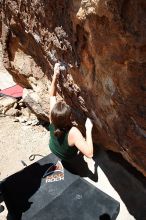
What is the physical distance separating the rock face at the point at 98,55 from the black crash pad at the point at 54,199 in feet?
1.85

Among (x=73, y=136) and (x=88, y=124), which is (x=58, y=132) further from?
(x=88, y=124)

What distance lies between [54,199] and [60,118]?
922 mm

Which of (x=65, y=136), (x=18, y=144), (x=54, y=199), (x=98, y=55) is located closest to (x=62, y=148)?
(x=65, y=136)

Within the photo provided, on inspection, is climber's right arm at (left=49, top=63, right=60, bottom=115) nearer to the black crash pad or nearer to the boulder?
the black crash pad

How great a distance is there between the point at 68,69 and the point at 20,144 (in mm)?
2773

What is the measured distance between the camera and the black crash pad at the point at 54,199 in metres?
3.51

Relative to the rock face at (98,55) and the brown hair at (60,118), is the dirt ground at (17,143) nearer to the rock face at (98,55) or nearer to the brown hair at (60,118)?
the rock face at (98,55)

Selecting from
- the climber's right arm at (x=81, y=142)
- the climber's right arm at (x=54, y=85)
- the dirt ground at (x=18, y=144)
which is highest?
the climber's right arm at (x=54, y=85)

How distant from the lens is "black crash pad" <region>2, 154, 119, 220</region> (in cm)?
351

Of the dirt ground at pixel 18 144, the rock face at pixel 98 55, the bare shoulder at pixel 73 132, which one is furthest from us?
the dirt ground at pixel 18 144

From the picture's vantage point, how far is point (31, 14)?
4.01 metres

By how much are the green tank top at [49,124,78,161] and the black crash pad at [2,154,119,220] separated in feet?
0.74

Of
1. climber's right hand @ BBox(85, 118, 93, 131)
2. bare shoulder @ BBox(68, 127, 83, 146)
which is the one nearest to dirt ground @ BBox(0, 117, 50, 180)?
climber's right hand @ BBox(85, 118, 93, 131)

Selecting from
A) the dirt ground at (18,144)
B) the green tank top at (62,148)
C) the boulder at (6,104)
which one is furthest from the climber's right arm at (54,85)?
the boulder at (6,104)
